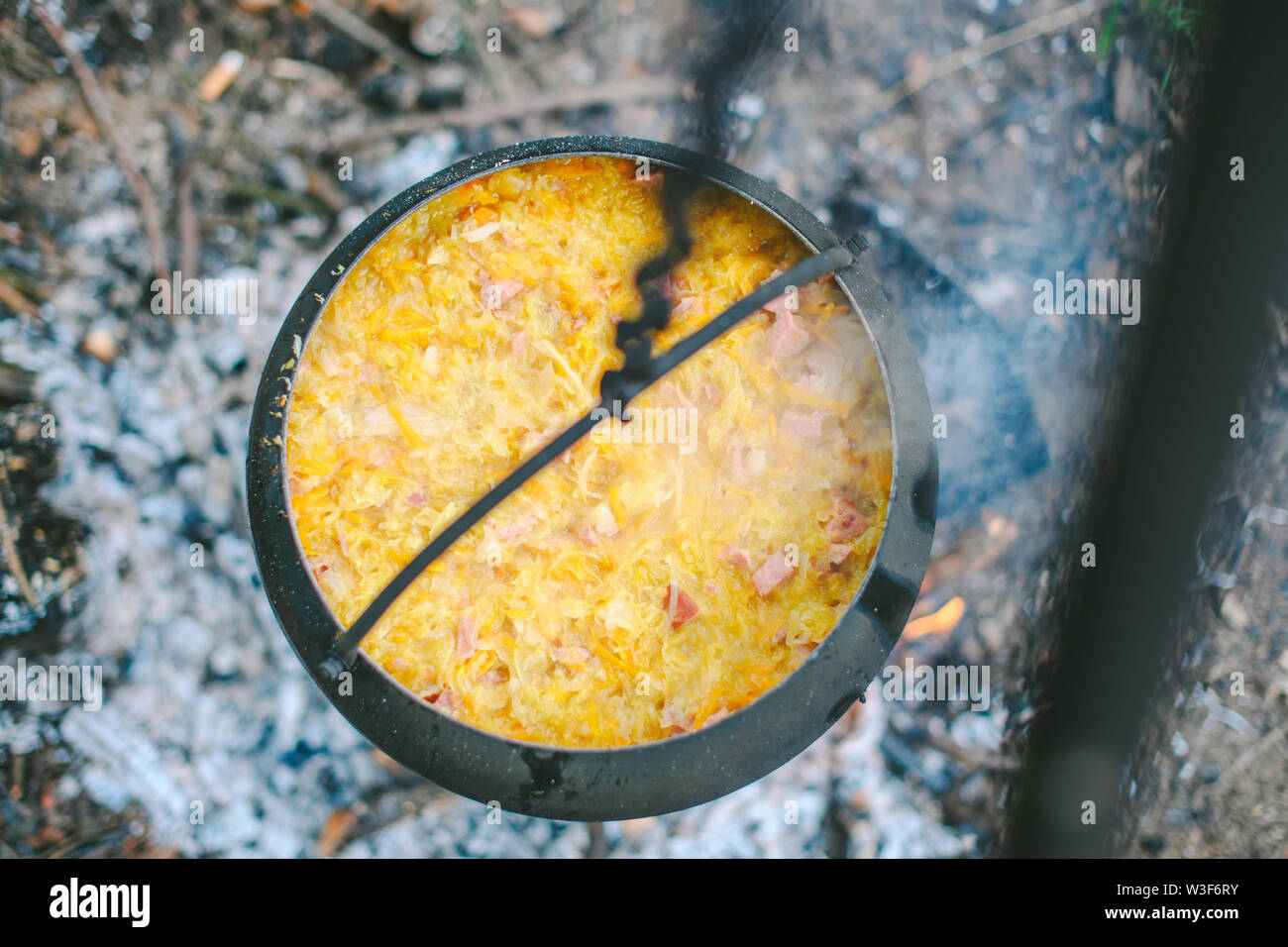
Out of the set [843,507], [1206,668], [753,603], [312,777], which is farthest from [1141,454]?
[312,777]

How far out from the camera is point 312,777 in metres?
1.90

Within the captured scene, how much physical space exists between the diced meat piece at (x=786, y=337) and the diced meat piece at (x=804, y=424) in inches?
4.9

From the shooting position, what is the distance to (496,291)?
1.50 metres

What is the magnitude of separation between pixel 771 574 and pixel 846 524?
0.58 ft

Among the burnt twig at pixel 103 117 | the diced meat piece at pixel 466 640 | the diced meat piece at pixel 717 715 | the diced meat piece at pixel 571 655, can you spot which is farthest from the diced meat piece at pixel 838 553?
the burnt twig at pixel 103 117

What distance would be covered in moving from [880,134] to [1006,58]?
41 cm

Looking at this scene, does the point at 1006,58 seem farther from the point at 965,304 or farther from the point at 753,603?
the point at 753,603

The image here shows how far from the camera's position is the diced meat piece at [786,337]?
58.2 inches

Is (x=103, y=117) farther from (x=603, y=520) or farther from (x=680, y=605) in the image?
(x=680, y=605)

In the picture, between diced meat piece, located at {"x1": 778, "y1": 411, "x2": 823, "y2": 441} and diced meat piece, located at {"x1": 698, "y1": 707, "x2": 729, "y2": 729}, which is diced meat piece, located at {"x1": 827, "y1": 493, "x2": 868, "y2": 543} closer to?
diced meat piece, located at {"x1": 778, "y1": 411, "x2": 823, "y2": 441}

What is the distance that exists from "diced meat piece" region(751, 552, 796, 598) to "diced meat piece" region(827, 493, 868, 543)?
108mm

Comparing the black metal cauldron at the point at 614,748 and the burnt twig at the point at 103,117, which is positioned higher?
the burnt twig at the point at 103,117

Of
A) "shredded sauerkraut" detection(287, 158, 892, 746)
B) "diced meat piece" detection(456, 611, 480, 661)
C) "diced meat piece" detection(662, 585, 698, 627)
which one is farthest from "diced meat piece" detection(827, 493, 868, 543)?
"diced meat piece" detection(456, 611, 480, 661)

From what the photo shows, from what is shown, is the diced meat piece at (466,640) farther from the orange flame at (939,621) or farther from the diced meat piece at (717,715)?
the orange flame at (939,621)
